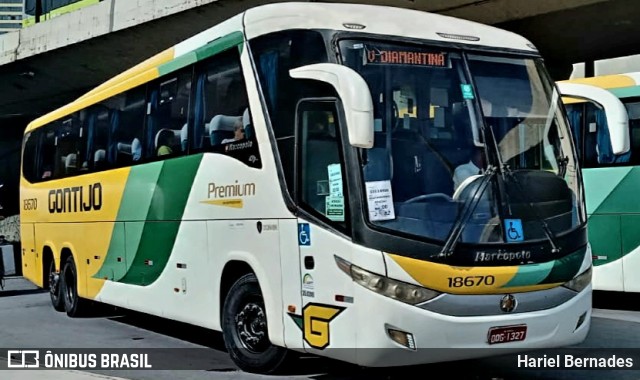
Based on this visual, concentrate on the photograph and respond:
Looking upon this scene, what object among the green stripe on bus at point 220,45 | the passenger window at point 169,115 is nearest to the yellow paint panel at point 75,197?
the passenger window at point 169,115

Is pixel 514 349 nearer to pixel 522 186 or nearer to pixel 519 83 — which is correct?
pixel 522 186

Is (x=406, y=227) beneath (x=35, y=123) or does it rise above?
beneath

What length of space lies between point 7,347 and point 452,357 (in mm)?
6435

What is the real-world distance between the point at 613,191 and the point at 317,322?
24.1 ft

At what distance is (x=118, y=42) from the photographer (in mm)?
23484

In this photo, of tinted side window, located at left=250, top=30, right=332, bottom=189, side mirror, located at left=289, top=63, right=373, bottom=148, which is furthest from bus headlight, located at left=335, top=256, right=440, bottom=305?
tinted side window, located at left=250, top=30, right=332, bottom=189

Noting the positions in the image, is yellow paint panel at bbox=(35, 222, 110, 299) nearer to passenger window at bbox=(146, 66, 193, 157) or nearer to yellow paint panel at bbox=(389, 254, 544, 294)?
passenger window at bbox=(146, 66, 193, 157)

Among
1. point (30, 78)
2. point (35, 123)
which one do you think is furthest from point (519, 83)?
point (30, 78)

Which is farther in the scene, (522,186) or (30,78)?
(30,78)

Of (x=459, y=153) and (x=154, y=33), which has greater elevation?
(x=154, y=33)

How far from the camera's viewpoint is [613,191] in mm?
12602

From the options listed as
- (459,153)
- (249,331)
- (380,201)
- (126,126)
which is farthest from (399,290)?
(126,126)

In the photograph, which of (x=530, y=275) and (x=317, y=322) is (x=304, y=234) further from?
(x=530, y=275)

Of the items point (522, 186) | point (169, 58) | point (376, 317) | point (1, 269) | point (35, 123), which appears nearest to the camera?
point (376, 317)
